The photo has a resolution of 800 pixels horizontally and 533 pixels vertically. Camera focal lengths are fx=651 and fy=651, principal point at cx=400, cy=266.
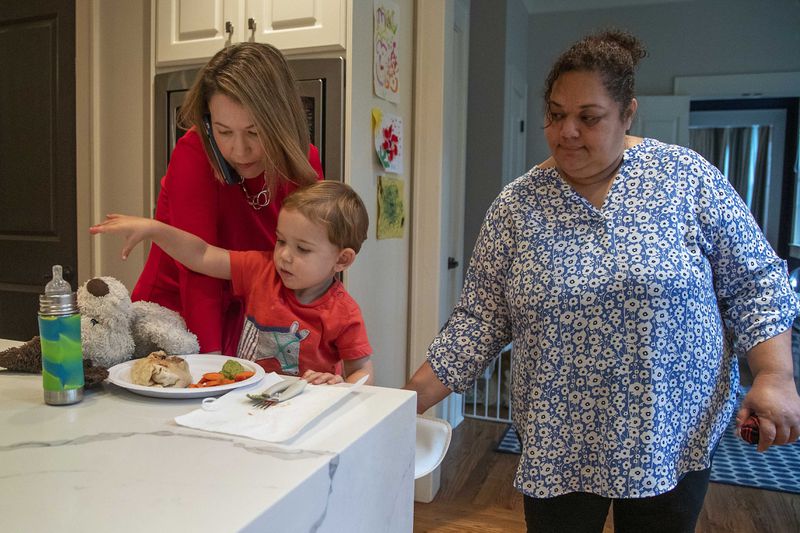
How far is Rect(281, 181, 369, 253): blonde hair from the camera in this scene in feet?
4.00

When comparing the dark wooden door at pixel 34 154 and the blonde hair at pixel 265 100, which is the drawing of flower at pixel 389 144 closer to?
the blonde hair at pixel 265 100

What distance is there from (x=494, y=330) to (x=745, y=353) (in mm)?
457

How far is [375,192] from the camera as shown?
2320 mm

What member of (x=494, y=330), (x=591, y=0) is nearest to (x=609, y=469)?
(x=494, y=330)

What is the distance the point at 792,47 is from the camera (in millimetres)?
4664

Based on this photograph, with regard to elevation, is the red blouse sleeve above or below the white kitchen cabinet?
below

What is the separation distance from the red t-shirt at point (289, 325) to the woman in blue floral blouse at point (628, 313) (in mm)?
326

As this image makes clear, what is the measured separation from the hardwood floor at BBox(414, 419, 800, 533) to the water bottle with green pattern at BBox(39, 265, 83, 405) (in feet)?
5.66

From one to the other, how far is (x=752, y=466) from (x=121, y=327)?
293cm

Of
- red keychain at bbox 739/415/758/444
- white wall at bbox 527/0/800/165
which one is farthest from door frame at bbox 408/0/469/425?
white wall at bbox 527/0/800/165

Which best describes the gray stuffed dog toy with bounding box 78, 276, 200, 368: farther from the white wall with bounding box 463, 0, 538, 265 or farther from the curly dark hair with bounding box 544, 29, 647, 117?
the white wall with bounding box 463, 0, 538, 265

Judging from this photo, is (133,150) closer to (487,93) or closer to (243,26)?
(243,26)

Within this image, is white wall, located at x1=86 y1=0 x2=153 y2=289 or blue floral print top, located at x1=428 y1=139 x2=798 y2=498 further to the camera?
white wall, located at x1=86 y1=0 x2=153 y2=289

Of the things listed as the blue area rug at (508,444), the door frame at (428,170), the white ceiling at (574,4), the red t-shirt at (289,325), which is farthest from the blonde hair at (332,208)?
the white ceiling at (574,4)
